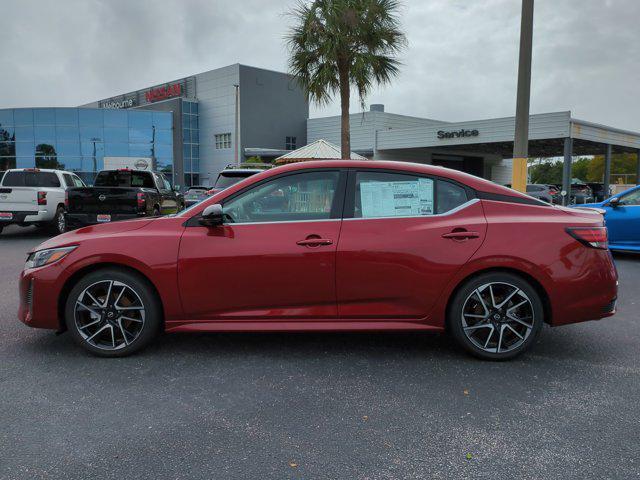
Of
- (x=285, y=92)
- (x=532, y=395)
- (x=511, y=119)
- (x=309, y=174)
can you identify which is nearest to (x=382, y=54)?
(x=309, y=174)

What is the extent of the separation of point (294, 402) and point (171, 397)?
32.4 inches

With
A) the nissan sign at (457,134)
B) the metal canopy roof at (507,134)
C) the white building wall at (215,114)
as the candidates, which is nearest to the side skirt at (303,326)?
the metal canopy roof at (507,134)

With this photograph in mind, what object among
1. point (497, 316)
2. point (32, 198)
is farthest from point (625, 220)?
point (32, 198)

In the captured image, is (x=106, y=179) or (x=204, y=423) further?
(x=106, y=179)

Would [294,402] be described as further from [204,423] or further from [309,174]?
[309,174]

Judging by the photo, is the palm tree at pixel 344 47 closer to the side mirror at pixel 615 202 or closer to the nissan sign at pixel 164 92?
the side mirror at pixel 615 202

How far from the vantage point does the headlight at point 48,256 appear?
4.04 meters

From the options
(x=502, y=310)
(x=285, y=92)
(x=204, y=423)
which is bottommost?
(x=204, y=423)

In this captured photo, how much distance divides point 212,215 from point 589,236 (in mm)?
2921

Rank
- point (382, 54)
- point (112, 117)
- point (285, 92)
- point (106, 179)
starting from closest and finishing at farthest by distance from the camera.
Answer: point (106, 179), point (382, 54), point (112, 117), point (285, 92)

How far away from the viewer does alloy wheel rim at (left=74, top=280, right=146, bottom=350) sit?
4031mm

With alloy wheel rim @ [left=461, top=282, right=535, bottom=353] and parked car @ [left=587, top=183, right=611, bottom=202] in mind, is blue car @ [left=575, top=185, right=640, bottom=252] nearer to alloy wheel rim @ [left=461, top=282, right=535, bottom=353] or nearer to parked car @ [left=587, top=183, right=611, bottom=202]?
alloy wheel rim @ [left=461, top=282, right=535, bottom=353]

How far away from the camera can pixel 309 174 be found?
4.16 metres

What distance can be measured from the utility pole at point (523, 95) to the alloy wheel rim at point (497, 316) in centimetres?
657
